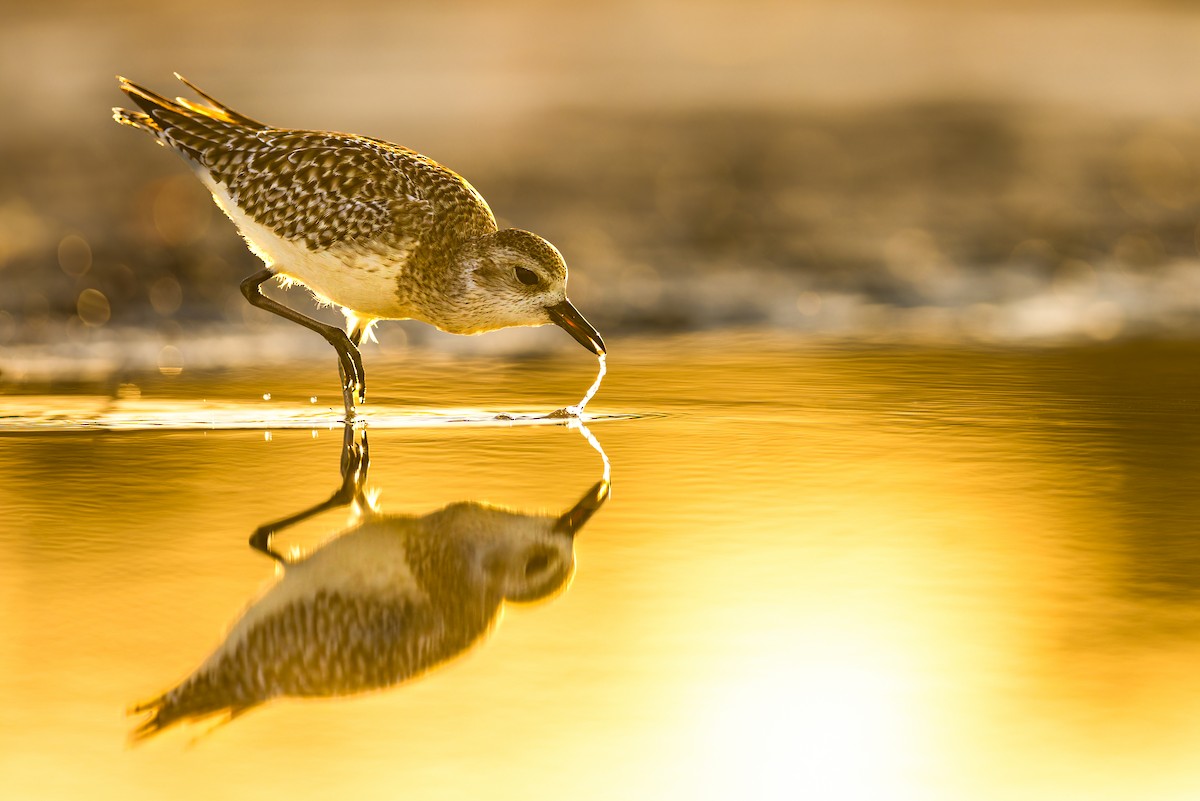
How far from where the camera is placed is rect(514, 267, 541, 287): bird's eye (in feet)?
27.1

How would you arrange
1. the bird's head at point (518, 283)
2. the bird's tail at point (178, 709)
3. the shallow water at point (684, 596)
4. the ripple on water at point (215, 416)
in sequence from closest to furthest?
the shallow water at point (684, 596) → the bird's tail at point (178, 709) → the ripple on water at point (215, 416) → the bird's head at point (518, 283)

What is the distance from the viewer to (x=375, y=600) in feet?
16.2

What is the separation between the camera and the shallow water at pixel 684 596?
12.1ft

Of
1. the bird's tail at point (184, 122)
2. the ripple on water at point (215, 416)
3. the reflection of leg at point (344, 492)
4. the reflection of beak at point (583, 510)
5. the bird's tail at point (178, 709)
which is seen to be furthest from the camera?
the bird's tail at point (184, 122)

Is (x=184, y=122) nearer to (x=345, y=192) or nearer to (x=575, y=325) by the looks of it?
(x=345, y=192)

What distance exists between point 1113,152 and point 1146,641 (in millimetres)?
15827

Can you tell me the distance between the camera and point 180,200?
1499 centimetres

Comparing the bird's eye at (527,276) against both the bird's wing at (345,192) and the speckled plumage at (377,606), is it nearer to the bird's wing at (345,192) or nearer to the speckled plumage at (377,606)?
the bird's wing at (345,192)

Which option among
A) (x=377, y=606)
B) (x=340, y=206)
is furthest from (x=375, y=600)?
(x=340, y=206)

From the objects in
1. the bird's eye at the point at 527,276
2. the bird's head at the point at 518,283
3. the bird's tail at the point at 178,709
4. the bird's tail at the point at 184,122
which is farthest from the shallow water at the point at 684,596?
the bird's tail at the point at 184,122

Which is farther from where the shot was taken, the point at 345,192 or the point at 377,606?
the point at 345,192

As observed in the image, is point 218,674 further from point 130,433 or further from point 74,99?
point 74,99

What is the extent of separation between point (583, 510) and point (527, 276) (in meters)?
2.45

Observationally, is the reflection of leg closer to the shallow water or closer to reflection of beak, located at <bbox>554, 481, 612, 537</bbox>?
the shallow water
